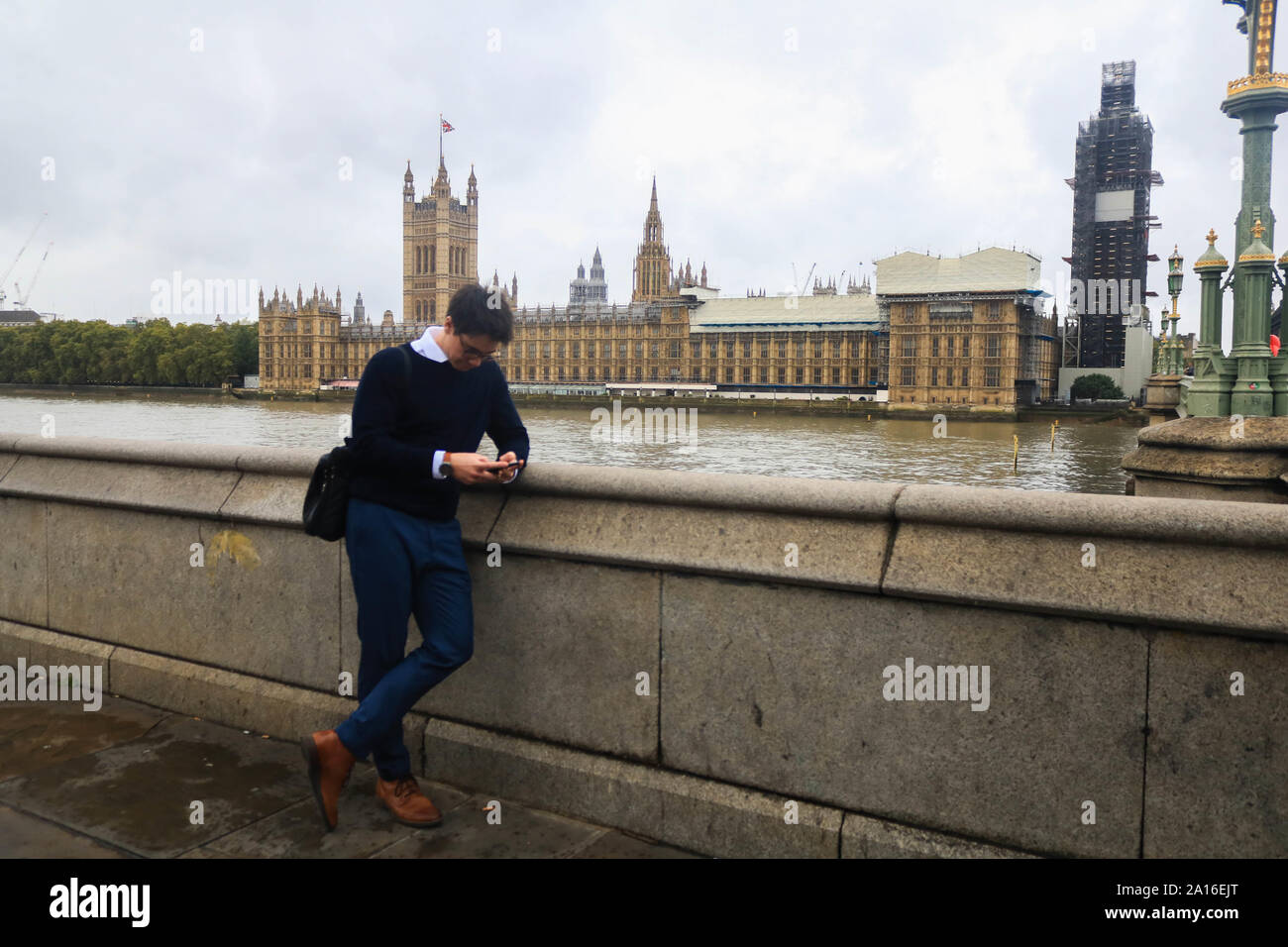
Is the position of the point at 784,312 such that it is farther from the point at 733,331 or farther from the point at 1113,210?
the point at 1113,210

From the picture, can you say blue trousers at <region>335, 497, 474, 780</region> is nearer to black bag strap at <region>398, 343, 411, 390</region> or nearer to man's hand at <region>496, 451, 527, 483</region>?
man's hand at <region>496, 451, 527, 483</region>

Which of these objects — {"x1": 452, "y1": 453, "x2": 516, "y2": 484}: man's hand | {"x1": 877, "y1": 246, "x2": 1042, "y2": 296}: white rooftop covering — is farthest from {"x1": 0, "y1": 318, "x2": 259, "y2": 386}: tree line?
{"x1": 452, "y1": 453, "x2": 516, "y2": 484}: man's hand

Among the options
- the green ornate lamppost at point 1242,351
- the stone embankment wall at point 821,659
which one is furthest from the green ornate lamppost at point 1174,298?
the stone embankment wall at point 821,659

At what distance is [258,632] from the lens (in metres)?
3.65

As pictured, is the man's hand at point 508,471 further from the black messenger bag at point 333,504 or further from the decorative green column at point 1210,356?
the decorative green column at point 1210,356

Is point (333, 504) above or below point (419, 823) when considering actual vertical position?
above

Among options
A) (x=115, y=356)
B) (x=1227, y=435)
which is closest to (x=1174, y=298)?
(x=1227, y=435)

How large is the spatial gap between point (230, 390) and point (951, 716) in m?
98.7

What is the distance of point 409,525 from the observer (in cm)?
272

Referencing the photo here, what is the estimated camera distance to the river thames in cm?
2930

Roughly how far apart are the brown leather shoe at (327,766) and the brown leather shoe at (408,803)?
0.17 metres

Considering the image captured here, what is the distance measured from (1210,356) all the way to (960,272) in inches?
2357

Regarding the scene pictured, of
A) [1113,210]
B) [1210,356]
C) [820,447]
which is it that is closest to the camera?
[1210,356]

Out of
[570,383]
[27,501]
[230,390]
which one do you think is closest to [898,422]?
[570,383]
